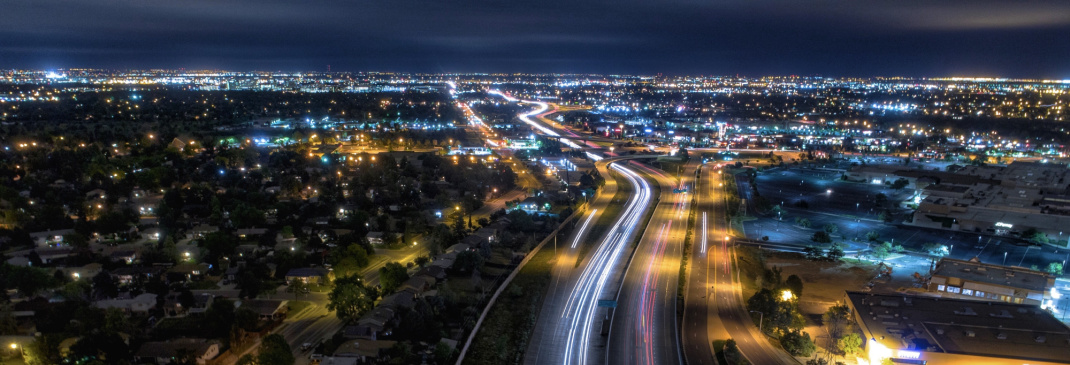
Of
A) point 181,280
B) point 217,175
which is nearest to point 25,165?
point 217,175

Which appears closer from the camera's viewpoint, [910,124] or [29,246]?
[29,246]

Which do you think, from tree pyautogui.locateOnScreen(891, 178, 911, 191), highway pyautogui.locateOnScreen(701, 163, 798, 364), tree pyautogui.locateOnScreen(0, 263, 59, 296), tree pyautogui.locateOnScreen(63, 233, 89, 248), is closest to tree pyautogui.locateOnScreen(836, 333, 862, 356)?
highway pyautogui.locateOnScreen(701, 163, 798, 364)

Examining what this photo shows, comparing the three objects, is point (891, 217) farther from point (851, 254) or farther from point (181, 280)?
point (181, 280)

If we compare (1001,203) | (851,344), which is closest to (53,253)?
(851,344)

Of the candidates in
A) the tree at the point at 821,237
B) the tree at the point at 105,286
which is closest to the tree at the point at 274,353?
the tree at the point at 105,286

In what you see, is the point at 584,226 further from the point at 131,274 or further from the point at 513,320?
the point at 131,274

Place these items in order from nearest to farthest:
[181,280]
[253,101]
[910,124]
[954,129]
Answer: [181,280] < [954,129] < [910,124] < [253,101]
